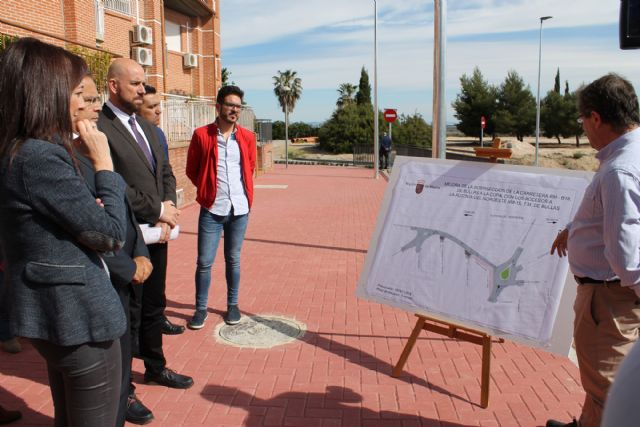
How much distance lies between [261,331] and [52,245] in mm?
3237

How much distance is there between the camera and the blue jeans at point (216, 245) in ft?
16.0

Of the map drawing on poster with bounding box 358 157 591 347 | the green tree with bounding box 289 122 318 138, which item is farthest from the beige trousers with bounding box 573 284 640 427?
the green tree with bounding box 289 122 318 138

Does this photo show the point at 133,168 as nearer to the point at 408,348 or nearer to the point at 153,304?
the point at 153,304

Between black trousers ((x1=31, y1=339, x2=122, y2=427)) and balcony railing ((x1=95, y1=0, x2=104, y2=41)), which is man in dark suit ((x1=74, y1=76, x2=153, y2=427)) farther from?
balcony railing ((x1=95, y1=0, x2=104, y2=41))


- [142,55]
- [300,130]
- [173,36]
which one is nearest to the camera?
[142,55]

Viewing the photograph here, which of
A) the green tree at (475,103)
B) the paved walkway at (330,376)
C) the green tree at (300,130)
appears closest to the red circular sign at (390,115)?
the paved walkway at (330,376)

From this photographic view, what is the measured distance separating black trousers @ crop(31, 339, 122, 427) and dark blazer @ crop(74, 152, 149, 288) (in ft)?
0.94

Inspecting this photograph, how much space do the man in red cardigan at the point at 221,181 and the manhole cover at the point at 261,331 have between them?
13.1 inches

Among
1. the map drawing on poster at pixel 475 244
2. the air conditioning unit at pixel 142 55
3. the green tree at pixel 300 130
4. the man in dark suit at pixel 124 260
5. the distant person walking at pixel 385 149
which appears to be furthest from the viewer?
the green tree at pixel 300 130

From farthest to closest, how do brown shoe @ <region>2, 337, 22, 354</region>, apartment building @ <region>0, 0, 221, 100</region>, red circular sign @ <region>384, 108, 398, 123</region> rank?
red circular sign @ <region>384, 108, 398, 123</region>
apartment building @ <region>0, 0, 221, 100</region>
brown shoe @ <region>2, 337, 22, 354</region>

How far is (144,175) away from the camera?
3430mm

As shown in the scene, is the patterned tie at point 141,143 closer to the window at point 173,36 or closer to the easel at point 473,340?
the easel at point 473,340

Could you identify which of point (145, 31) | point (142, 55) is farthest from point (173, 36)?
point (142, 55)

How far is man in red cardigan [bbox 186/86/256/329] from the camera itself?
190 inches
